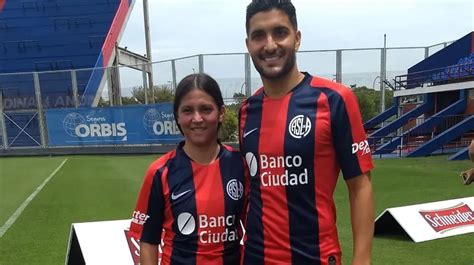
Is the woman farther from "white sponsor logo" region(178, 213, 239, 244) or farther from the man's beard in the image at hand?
the man's beard

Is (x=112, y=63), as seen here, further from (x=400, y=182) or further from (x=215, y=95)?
(x=215, y=95)

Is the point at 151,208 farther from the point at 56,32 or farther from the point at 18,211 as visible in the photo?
the point at 56,32

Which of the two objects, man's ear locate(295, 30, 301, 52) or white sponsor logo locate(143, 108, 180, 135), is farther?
white sponsor logo locate(143, 108, 180, 135)

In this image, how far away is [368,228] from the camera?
5.70ft

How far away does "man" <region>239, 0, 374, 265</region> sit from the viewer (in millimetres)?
1743

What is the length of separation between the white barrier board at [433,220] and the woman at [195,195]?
3580 millimetres

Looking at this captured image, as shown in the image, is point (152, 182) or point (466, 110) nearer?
point (152, 182)

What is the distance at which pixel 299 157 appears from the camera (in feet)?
5.79

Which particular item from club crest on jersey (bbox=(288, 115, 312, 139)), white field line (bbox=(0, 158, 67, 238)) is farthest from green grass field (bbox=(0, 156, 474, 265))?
club crest on jersey (bbox=(288, 115, 312, 139))

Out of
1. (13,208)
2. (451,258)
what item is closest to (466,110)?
(451,258)

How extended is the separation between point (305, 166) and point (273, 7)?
0.68 m

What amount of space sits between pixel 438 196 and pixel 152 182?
668 centimetres

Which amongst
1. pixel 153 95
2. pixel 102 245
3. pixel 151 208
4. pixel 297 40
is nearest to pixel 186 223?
pixel 151 208

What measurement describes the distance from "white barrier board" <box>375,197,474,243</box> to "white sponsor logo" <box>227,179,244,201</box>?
355 cm
